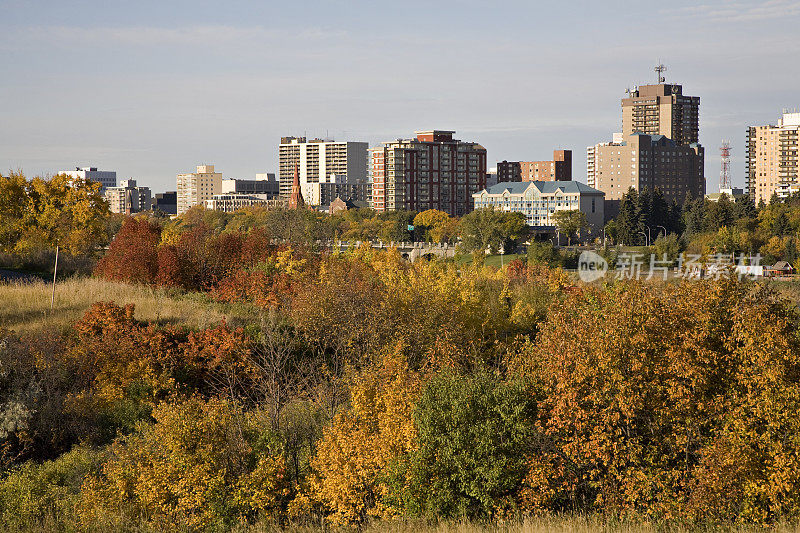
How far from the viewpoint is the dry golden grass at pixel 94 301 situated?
2725 cm

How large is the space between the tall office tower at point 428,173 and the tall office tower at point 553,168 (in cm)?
3614

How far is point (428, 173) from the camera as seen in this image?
498 ft

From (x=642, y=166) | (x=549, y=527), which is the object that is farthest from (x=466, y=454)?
(x=642, y=166)

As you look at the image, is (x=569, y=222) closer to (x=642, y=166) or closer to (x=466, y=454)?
(x=642, y=166)

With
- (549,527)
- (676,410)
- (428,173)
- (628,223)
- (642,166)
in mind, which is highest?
(642,166)

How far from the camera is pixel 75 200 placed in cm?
4969

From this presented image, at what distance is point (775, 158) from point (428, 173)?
242 ft

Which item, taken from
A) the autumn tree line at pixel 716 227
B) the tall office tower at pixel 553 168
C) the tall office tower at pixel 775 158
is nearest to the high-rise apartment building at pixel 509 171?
the tall office tower at pixel 553 168

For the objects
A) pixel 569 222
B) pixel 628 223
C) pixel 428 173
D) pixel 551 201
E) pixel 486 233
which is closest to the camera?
pixel 486 233

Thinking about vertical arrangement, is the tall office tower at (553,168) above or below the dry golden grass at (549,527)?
above

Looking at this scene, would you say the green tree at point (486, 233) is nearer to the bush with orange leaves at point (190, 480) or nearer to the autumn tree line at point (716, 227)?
the autumn tree line at point (716, 227)

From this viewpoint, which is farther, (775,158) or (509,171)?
(509,171)

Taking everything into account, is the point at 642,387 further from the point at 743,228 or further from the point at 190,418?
the point at 743,228

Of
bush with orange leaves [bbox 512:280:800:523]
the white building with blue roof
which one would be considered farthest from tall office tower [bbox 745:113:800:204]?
bush with orange leaves [bbox 512:280:800:523]
